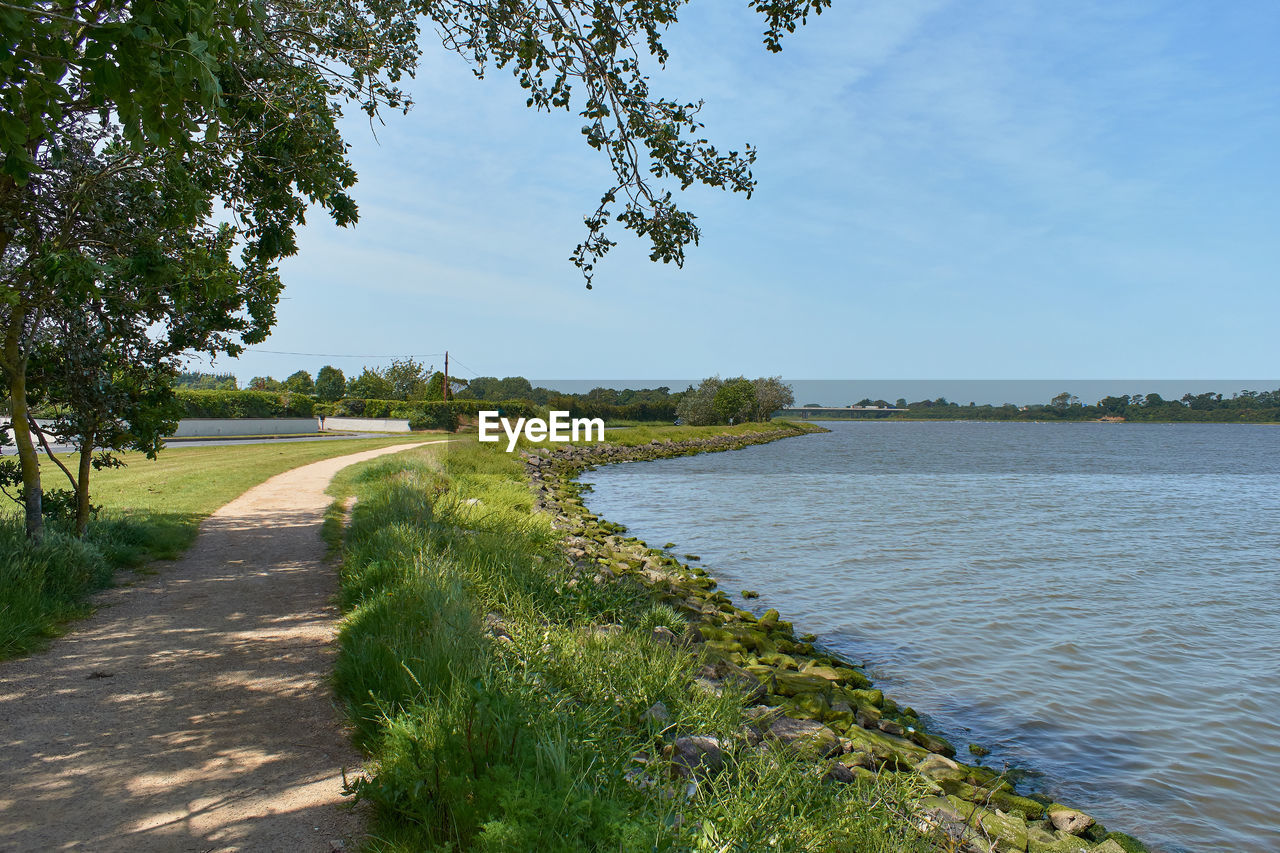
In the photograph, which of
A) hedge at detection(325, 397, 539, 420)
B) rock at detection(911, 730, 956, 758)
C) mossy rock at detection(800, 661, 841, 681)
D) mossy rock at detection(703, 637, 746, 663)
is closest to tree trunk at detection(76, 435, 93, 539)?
mossy rock at detection(703, 637, 746, 663)

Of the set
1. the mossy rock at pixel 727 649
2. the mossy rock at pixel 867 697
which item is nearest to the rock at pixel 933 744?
the mossy rock at pixel 867 697

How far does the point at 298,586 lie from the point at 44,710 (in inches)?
134

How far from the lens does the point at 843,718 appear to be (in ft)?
21.7

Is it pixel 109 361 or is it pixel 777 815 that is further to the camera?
pixel 109 361

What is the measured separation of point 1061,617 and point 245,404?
41467 millimetres

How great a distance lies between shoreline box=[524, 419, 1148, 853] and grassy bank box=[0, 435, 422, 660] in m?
5.16

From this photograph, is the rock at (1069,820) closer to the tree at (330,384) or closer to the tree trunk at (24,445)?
the tree trunk at (24,445)

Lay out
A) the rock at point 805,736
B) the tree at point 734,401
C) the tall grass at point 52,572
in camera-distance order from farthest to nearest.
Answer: the tree at point 734,401, the tall grass at point 52,572, the rock at point 805,736

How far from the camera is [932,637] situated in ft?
32.5

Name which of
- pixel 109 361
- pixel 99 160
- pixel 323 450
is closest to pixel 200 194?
pixel 99 160

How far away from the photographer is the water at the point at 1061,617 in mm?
6504

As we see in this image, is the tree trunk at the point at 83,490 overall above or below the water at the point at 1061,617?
above

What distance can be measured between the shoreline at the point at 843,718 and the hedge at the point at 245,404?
3409cm

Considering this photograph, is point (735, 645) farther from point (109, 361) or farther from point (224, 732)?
point (109, 361)
